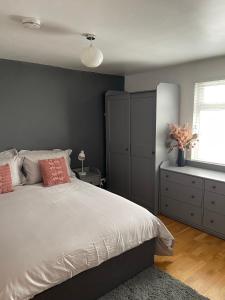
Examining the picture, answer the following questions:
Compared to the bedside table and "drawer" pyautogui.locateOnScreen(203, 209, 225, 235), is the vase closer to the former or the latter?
"drawer" pyautogui.locateOnScreen(203, 209, 225, 235)

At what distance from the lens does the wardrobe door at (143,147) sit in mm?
3416

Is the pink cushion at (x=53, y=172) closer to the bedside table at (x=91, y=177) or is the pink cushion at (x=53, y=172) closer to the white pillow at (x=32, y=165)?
the white pillow at (x=32, y=165)

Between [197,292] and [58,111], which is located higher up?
[58,111]

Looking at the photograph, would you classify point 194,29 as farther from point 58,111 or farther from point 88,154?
point 88,154

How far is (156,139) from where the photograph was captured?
337 centimetres

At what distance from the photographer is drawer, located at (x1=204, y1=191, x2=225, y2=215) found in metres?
2.83

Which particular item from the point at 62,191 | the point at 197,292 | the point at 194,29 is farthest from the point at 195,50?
the point at 197,292

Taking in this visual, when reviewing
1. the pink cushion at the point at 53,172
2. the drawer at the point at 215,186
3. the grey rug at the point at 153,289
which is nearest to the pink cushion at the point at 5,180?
the pink cushion at the point at 53,172

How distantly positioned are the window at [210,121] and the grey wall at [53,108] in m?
1.57

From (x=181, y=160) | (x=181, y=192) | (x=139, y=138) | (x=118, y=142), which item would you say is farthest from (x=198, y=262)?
(x=118, y=142)

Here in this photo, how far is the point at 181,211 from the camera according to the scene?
129 inches

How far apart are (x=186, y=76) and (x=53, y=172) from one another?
92.3 inches

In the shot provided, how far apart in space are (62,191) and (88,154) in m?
1.42

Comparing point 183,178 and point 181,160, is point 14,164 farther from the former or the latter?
point 181,160
